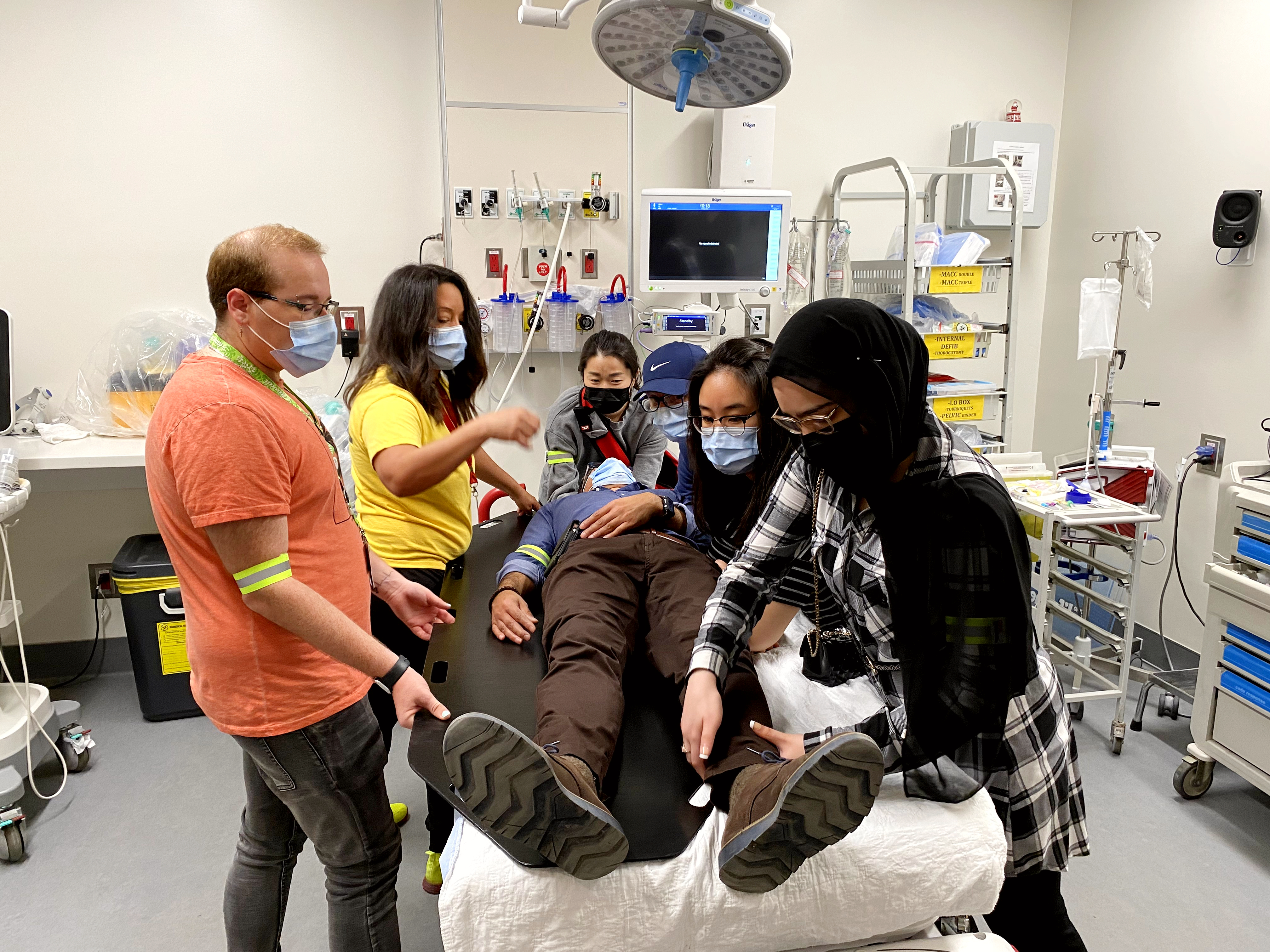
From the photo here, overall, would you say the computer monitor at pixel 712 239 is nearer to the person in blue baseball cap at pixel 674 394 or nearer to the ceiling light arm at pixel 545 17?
the person in blue baseball cap at pixel 674 394

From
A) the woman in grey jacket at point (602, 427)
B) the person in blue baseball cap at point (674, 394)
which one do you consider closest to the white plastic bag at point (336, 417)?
the woman in grey jacket at point (602, 427)

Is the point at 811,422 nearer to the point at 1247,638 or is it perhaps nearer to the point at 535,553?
the point at 535,553

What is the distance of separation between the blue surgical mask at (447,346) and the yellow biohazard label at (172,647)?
1.64 m

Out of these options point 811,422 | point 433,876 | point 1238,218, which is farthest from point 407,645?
point 1238,218

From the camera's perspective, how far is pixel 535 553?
2002mm

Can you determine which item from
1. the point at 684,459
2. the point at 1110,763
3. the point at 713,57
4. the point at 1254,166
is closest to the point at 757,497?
the point at 684,459

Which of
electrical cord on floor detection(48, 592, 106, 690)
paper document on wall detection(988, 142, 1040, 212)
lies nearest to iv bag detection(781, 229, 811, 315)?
paper document on wall detection(988, 142, 1040, 212)

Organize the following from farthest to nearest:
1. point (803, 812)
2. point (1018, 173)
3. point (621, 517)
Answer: point (1018, 173), point (621, 517), point (803, 812)

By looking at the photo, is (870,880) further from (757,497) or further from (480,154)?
(480,154)

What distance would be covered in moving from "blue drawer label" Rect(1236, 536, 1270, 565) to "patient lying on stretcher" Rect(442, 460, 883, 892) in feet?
5.05

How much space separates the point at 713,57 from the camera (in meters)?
1.25

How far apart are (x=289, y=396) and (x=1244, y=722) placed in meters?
2.55

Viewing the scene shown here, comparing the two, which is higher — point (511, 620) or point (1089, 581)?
point (511, 620)

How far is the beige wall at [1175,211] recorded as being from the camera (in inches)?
113
